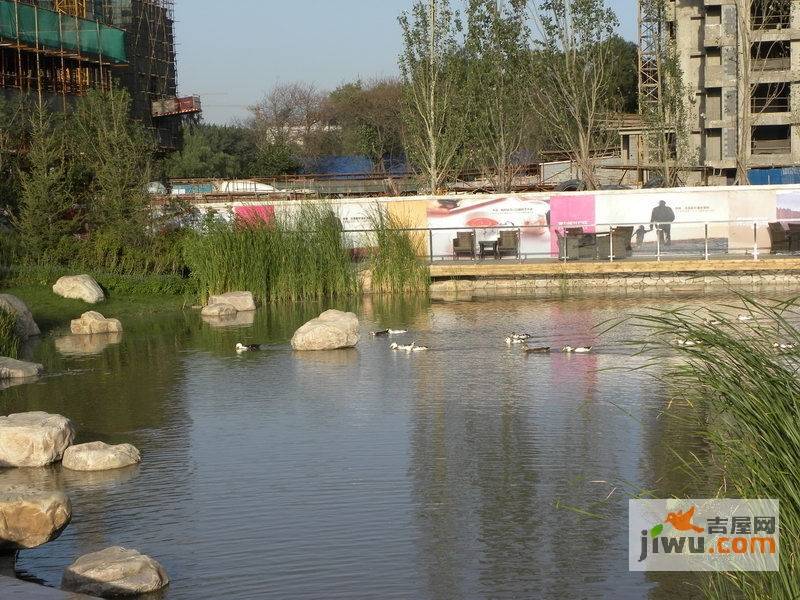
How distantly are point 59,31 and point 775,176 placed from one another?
107 feet

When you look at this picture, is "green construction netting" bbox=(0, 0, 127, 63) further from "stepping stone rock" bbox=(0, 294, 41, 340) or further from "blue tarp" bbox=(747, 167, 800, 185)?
"blue tarp" bbox=(747, 167, 800, 185)

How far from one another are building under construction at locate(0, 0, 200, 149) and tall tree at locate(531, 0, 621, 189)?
15501 mm

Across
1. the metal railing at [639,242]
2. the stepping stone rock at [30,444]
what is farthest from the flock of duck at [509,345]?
the metal railing at [639,242]

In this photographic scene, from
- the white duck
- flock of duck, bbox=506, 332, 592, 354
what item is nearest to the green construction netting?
the white duck

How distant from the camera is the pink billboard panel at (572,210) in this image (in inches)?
1159

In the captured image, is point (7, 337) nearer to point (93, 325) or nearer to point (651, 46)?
point (93, 325)

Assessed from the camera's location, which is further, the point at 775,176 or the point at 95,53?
the point at 775,176

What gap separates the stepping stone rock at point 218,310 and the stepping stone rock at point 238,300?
585 mm

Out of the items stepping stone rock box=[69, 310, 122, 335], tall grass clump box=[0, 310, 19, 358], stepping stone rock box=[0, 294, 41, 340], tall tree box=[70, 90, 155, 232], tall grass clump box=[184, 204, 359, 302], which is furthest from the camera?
tall tree box=[70, 90, 155, 232]

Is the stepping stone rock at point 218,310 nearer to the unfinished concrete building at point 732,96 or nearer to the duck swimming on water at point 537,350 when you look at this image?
the duck swimming on water at point 537,350

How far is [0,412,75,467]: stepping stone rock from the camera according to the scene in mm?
11555

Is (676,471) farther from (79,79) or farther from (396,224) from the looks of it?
(79,79)

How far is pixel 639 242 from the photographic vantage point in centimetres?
2798

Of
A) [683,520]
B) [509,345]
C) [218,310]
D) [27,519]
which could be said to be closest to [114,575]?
[27,519]
